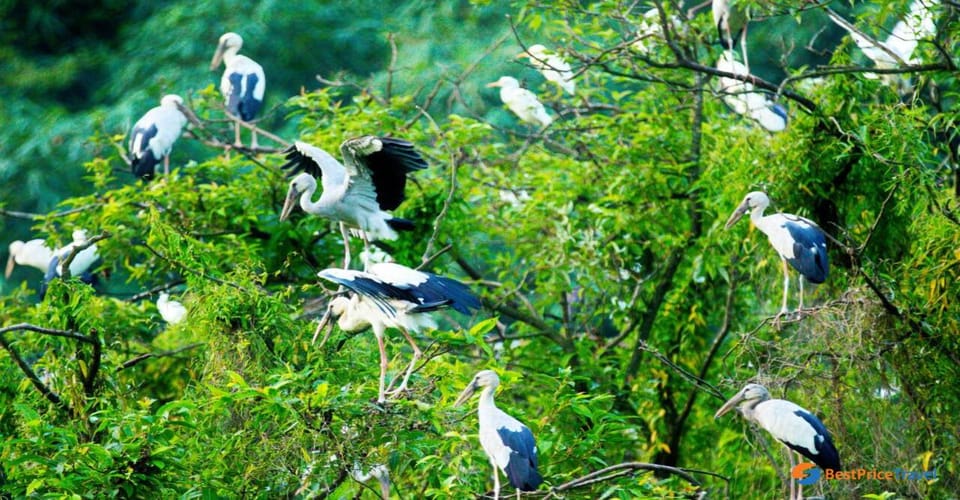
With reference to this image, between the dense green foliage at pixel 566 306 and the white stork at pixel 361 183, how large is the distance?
23 cm

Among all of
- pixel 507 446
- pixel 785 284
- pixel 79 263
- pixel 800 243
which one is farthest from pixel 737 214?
pixel 79 263

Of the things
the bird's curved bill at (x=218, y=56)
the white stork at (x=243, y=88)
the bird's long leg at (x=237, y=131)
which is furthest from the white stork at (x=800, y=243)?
the bird's curved bill at (x=218, y=56)

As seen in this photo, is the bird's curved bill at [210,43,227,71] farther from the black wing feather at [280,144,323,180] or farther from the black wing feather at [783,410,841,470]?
the black wing feather at [783,410,841,470]

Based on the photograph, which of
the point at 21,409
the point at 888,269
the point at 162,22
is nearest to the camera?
the point at 21,409

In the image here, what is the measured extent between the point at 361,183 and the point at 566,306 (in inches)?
82.1

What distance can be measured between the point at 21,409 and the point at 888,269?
10.7 ft

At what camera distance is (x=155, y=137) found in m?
8.40

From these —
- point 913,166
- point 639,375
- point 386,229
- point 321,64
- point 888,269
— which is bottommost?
point 321,64

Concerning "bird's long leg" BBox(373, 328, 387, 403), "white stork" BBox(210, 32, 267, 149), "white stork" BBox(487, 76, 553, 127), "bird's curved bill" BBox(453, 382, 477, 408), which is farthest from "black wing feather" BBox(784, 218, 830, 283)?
"white stork" BBox(210, 32, 267, 149)

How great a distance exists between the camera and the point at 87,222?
23.2ft

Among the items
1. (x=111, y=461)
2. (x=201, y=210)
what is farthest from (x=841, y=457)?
(x=201, y=210)

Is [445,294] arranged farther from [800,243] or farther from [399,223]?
[800,243]

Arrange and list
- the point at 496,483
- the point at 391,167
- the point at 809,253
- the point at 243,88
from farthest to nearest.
→ the point at 243,88
the point at 391,167
the point at 809,253
the point at 496,483

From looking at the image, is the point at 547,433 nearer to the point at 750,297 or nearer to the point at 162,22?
the point at 750,297
